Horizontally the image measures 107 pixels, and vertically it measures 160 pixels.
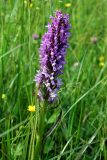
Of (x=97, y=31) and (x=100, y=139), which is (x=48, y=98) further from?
(x=97, y=31)

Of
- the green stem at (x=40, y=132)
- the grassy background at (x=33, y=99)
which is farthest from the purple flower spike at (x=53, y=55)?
the grassy background at (x=33, y=99)

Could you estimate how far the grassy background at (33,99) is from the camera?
196 centimetres

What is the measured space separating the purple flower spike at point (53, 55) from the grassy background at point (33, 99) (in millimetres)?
163

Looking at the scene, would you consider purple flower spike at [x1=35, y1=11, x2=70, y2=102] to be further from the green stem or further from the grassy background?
the grassy background

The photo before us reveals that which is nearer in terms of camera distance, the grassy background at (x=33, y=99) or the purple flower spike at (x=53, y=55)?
the purple flower spike at (x=53, y=55)

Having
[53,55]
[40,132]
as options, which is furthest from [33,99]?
[53,55]

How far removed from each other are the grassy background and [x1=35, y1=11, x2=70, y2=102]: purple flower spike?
0.16 meters

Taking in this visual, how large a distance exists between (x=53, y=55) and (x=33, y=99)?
348mm

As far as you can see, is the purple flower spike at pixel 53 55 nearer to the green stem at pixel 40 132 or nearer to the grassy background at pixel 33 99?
the green stem at pixel 40 132

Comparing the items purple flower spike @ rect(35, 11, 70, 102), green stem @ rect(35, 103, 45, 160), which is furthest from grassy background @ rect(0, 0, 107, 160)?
purple flower spike @ rect(35, 11, 70, 102)

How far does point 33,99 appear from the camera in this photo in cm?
196

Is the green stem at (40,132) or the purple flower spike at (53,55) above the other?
the purple flower spike at (53,55)

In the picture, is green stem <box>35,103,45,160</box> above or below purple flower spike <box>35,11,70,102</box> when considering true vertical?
below

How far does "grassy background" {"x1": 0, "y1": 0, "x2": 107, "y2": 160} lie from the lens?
196 cm
